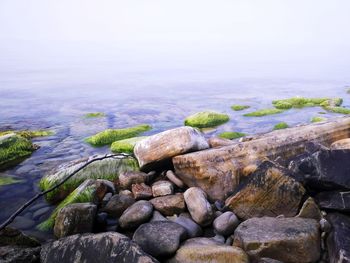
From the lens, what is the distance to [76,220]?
6762 mm

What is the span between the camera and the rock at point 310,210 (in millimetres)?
6109

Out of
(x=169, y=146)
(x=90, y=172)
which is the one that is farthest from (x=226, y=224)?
(x=90, y=172)

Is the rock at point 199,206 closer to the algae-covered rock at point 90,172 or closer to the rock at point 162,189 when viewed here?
the rock at point 162,189

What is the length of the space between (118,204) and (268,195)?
3.13 metres

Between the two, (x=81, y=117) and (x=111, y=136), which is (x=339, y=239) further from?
(x=81, y=117)

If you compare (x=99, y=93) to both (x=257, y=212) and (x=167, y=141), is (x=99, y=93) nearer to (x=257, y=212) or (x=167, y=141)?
(x=167, y=141)

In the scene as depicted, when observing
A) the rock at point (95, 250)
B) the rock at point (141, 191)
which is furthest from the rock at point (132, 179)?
the rock at point (95, 250)

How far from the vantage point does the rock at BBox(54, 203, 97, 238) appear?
674 centimetres

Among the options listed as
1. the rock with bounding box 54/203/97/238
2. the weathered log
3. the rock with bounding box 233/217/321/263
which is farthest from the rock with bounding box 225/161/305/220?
the rock with bounding box 54/203/97/238

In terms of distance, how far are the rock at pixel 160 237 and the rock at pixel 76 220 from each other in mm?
1137

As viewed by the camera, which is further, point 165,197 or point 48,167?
point 48,167

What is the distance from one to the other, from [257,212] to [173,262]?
6.30ft

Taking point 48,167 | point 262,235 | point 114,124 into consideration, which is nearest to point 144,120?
point 114,124

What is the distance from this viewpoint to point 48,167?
12328mm
